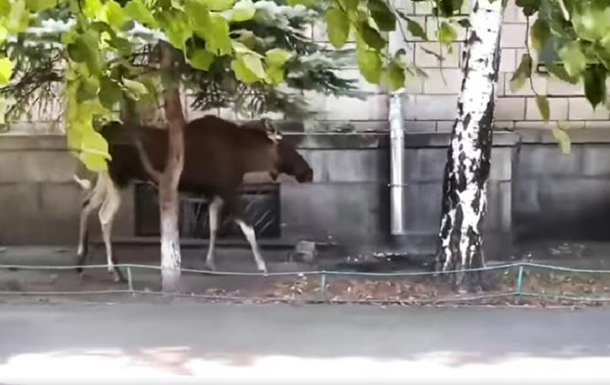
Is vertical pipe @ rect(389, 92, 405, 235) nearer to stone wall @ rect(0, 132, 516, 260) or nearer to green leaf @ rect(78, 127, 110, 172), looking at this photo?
stone wall @ rect(0, 132, 516, 260)

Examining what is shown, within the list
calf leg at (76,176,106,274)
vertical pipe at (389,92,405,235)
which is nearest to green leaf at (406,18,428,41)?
calf leg at (76,176,106,274)

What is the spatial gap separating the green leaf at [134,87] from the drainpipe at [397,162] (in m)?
9.61

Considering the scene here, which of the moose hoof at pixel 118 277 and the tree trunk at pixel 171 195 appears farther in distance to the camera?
the moose hoof at pixel 118 277

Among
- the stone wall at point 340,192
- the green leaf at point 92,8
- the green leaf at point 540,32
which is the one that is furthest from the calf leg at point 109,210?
the green leaf at point 540,32

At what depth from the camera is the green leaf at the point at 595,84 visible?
176cm

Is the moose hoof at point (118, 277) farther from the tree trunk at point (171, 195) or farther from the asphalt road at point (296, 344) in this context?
the asphalt road at point (296, 344)

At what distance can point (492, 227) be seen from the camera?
12.3 m

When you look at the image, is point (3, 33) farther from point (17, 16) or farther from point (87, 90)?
point (87, 90)

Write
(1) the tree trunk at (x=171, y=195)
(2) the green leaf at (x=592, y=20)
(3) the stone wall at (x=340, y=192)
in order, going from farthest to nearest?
(3) the stone wall at (x=340, y=192)
(1) the tree trunk at (x=171, y=195)
(2) the green leaf at (x=592, y=20)

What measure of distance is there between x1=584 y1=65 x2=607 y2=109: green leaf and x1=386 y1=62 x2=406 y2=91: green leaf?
2.03 feet

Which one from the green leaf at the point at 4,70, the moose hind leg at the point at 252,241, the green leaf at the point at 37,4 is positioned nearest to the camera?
the green leaf at the point at 37,4

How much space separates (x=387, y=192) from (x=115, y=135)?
13.4 feet

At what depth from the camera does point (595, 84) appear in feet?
5.84

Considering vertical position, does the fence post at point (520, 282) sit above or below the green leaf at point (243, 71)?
below
